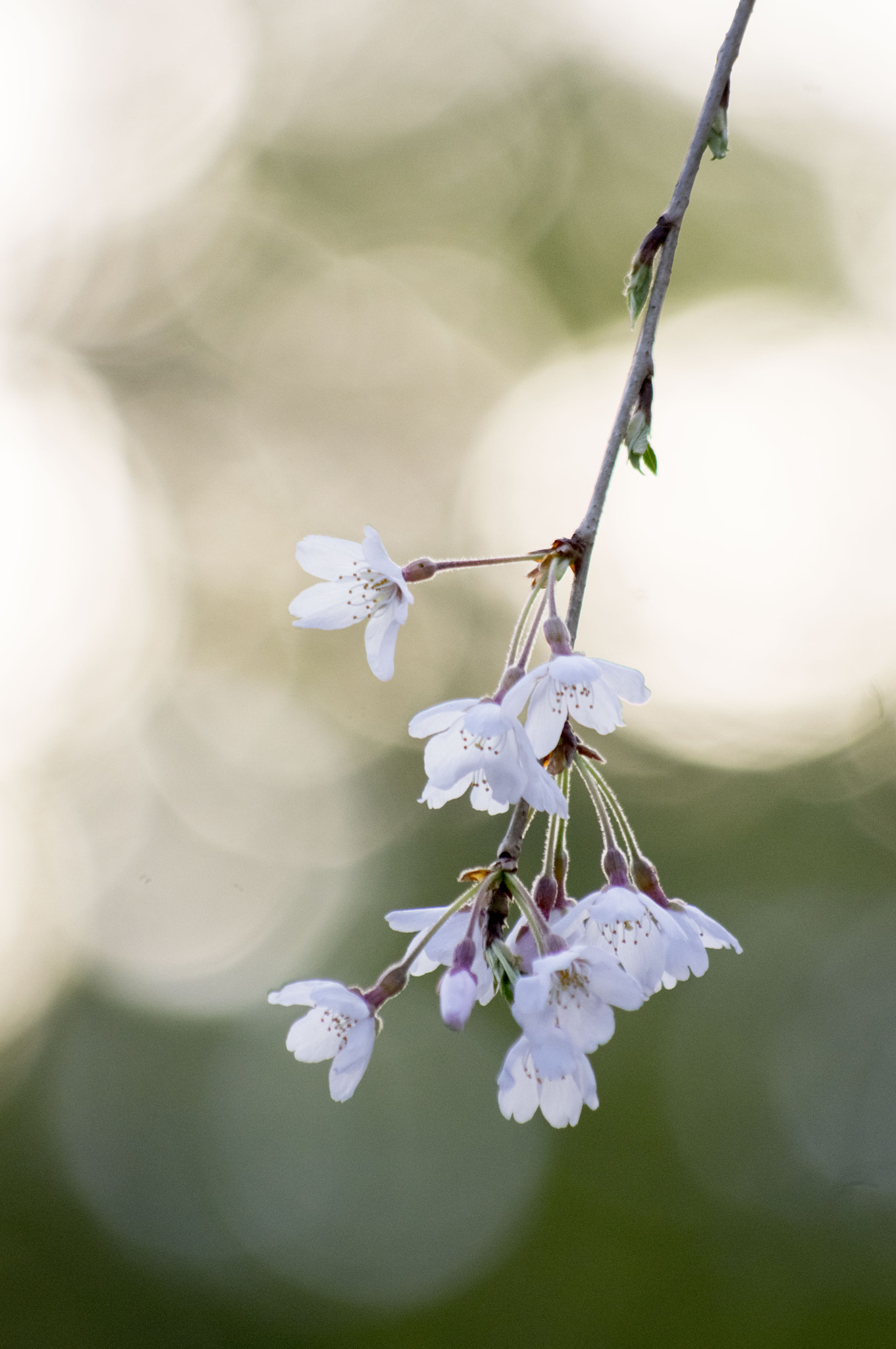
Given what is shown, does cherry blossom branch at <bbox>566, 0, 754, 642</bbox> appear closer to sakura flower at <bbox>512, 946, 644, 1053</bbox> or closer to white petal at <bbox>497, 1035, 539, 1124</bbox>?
sakura flower at <bbox>512, 946, 644, 1053</bbox>

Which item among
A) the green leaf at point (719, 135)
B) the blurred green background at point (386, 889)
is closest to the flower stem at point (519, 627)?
the green leaf at point (719, 135)

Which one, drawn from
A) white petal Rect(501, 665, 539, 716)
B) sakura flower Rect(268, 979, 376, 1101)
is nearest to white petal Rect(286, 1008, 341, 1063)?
sakura flower Rect(268, 979, 376, 1101)

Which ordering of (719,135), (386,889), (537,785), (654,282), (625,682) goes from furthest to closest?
(386,889), (719,135), (654,282), (625,682), (537,785)

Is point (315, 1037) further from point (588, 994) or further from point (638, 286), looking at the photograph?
point (638, 286)

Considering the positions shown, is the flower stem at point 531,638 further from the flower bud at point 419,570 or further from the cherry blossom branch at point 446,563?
the flower bud at point 419,570

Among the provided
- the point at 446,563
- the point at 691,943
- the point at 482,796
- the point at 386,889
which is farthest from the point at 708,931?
the point at 386,889

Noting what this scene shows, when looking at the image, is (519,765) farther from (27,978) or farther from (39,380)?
(39,380)

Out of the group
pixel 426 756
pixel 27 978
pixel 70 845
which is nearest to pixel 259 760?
pixel 70 845
